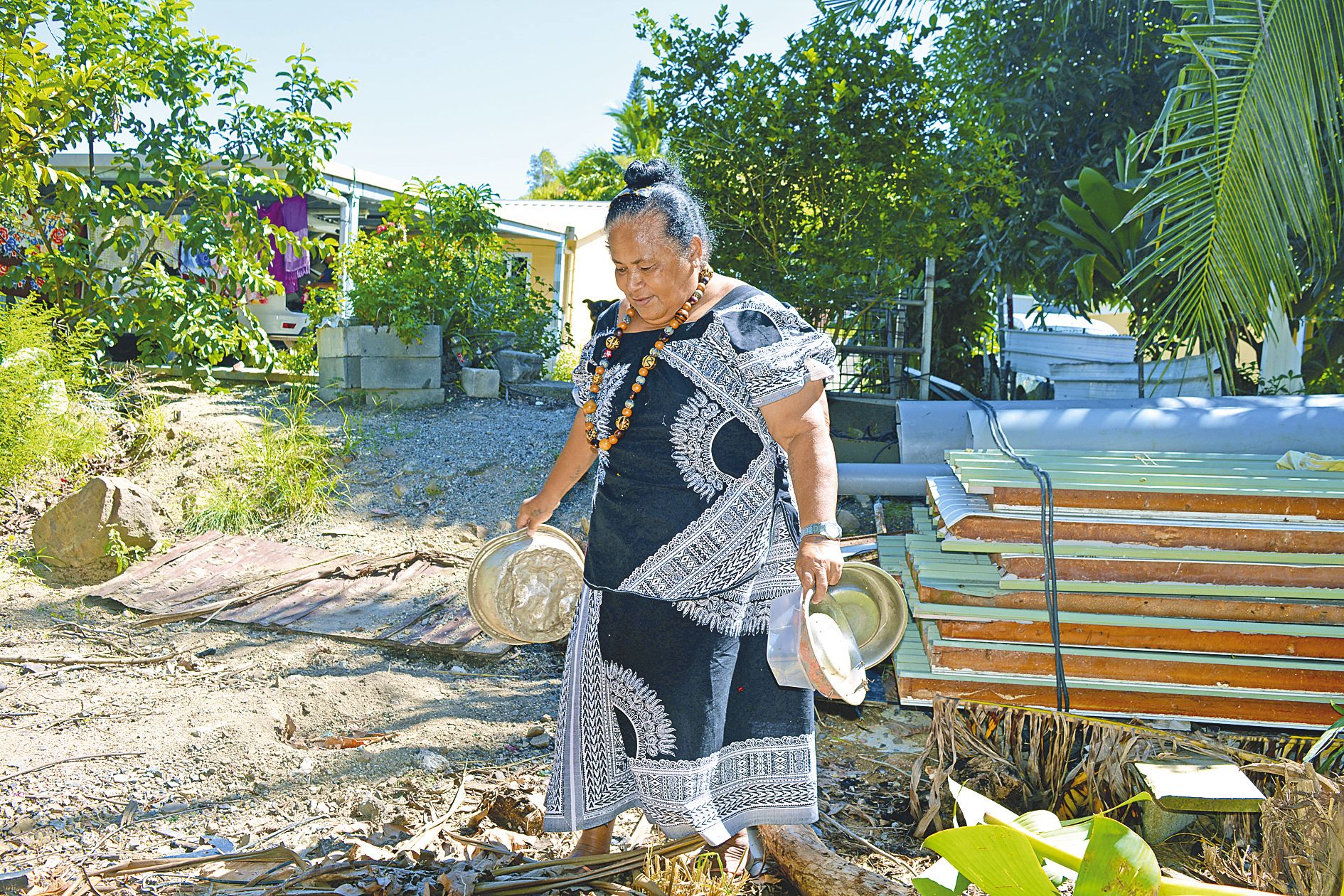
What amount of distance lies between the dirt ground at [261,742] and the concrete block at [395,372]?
3.31 metres

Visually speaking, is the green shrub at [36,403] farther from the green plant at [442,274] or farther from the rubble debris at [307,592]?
the green plant at [442,274]

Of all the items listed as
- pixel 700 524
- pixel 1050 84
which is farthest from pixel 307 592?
pixel 1050 84

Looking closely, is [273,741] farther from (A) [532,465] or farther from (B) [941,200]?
(B) [941,200]

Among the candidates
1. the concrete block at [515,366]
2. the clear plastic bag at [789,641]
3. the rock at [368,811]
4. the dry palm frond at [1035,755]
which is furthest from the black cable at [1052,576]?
the concrete block at [515,366]

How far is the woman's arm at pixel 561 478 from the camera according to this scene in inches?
111

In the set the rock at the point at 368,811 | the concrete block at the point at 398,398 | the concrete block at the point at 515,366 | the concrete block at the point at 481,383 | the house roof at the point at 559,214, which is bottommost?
the rock at the point at 368,811

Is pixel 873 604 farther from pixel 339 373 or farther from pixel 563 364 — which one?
pixel 563 364

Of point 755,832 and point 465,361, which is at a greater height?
point 465,361

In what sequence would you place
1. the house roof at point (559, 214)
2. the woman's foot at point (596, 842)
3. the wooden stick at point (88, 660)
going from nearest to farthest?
the woman's foot at point (596, 842), the wooden stick at point (88, 660), the house roof at point (559, 214)

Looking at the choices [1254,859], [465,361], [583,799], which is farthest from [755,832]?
[465,361]

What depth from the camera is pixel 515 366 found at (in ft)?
29.1

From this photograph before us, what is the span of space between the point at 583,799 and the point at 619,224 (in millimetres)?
1516

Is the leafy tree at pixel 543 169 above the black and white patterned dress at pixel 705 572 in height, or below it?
above

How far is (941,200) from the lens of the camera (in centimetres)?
688
